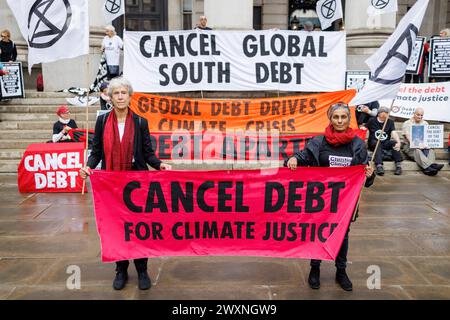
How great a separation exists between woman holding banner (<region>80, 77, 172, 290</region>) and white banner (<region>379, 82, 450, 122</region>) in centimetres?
843

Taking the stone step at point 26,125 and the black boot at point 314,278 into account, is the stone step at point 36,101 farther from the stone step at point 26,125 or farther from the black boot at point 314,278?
the black boot at point 314,278

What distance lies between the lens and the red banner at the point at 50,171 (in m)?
7.99

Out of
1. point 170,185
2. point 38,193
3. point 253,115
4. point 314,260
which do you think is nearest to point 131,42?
point 253,115

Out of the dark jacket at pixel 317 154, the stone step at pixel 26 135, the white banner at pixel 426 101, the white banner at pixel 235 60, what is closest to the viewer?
the dark jacket at pixel 317 154

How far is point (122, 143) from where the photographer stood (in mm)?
4078

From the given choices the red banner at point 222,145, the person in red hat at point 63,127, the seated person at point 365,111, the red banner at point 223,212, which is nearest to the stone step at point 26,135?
the person in red hat at point 63,127

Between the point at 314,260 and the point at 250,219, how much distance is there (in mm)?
703

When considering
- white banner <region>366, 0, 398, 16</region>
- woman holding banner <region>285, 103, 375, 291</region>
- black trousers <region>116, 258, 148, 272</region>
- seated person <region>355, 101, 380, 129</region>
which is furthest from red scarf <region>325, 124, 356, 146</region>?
white banner <region>366, 0, 398, 16</region>

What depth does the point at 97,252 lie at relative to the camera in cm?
515

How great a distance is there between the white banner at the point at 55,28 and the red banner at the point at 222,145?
3917 millimetres

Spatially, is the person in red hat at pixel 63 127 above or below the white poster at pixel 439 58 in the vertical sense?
below

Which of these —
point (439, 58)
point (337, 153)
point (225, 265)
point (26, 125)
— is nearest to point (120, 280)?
point (225, 265)

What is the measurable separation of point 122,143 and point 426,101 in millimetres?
9580

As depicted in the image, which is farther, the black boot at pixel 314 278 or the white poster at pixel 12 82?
the white poster at pixel 12 82
